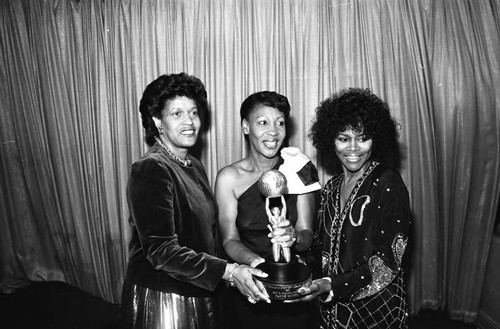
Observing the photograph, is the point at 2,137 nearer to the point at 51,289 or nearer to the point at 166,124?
the point at 51,289

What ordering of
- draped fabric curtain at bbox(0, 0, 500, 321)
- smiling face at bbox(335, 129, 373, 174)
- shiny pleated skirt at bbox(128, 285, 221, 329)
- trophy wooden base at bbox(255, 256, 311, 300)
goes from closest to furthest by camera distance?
trophy wooden base at bbox(255, 256, 311, 300), shiny pleated skirt at bbox(128, 285, 221, 329), smiling face at bbox(335, 129, 373, 174), draped fabric curtain at bbox(0, 0, 500, 321)

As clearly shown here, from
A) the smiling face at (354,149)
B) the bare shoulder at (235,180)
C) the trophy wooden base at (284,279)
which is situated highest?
the smiling face at (354,149)

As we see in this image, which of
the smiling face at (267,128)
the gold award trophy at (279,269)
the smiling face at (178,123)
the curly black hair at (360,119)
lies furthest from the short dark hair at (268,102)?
the gold award trophy at (279,269)

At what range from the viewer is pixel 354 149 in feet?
6.15

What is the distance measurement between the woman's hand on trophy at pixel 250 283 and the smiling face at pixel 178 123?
2.17 feet

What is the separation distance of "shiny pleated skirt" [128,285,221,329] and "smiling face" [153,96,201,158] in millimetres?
679

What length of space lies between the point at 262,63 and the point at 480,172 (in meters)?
2.03

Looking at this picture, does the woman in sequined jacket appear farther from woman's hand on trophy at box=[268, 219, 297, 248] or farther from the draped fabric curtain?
the draped fabric curtain

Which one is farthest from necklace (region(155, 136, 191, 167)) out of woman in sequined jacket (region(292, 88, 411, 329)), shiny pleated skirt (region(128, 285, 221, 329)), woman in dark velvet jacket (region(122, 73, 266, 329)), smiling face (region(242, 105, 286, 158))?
woman in sequined jacket (region(292, 88, 411, 329))

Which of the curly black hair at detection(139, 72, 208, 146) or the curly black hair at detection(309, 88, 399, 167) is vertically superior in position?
the curly black hair at detection(139, 72, 208, 146)

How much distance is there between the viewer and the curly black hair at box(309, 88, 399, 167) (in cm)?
189

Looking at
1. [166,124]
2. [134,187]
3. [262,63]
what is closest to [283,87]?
[262,63]

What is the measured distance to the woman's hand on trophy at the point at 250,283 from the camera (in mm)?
1613

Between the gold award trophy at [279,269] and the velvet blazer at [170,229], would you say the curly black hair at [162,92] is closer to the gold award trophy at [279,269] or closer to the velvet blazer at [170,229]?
the velvet blazer at [170,229]
